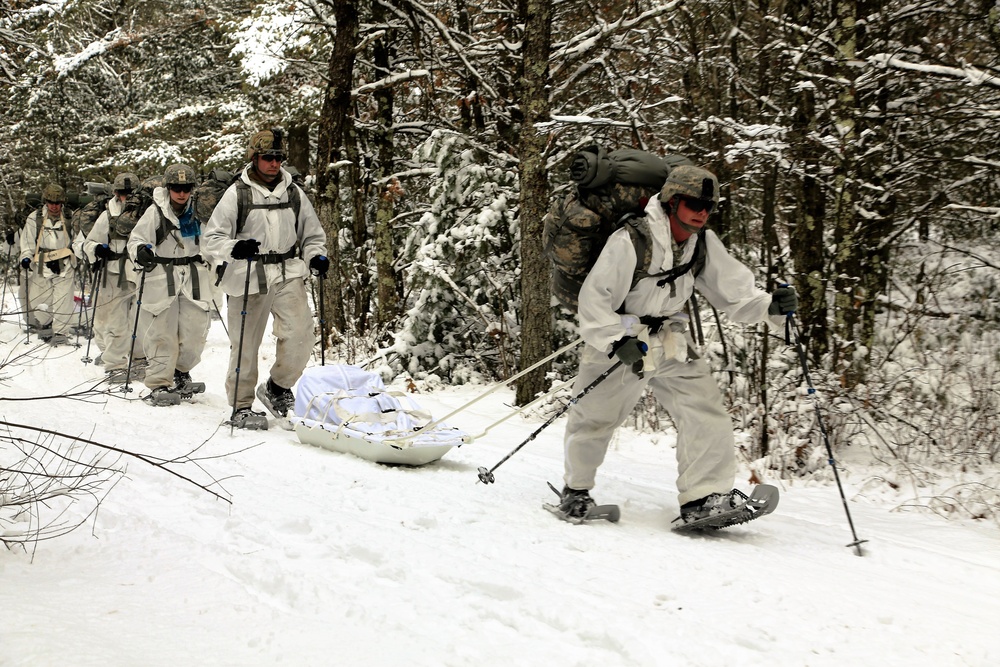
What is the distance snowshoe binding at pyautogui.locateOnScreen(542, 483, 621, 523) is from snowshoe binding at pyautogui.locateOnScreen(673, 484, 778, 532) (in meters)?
0.42

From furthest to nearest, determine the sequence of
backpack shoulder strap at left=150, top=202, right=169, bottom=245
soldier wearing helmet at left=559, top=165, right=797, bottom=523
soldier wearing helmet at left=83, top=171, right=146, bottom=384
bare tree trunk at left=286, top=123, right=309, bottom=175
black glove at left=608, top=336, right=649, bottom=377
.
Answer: bare tree trunk at left=286, top=123, right=309, bottom=175, soldier wearing helmet at left=83, top=171, right=146, bottom=384, backpack shoulder strap at left=150, top=202, right=169, bottom=245, soldier wearing helmet at left=559, top=165, right=797, bottom=523, black glove at left=608, top=336, right=649, bottom=377

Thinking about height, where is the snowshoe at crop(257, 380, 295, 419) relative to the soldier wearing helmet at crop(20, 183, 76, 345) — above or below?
below

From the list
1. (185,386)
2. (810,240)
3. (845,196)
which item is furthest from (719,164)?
(185,386)

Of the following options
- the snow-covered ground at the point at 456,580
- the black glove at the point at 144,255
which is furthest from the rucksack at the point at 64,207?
the snow-covered ground at the point at 456,580

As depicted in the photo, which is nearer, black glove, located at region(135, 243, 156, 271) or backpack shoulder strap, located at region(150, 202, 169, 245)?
black glove, located at region(135, 243, 156, 271)

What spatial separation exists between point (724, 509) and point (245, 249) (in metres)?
4.72

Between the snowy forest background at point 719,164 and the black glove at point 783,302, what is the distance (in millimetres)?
2154

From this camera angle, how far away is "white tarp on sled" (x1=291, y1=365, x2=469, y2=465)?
6.30 meters

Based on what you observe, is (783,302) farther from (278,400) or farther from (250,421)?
(278,400)

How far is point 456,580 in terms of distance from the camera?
3.81 m

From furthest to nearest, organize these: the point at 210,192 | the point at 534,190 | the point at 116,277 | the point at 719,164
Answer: the point at 116,277
the point at 719,164
the point at 534,190
the point at 210,192

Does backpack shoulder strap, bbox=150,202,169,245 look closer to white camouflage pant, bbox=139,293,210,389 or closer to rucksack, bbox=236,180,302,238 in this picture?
white camouflage pant, bbox=139,293,210,389

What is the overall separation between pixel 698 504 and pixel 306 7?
11596 millimetres

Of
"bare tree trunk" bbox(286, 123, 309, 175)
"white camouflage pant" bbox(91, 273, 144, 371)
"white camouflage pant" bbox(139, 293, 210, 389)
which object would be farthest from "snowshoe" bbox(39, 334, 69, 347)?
"bare tree trunk" bbox(286, 123, 309, 175)
